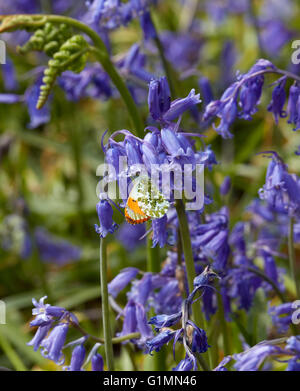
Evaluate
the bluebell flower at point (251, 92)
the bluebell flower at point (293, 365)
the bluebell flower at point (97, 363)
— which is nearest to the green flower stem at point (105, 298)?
the bluebell flower at point (97, 363)

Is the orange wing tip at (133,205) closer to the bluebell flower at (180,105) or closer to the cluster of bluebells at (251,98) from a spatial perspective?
the bluebell flower at (180,105)

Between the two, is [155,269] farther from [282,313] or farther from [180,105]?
[180,105]

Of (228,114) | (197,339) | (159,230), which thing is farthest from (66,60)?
(197,339)

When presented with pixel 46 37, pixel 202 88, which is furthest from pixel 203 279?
pixel 202 88

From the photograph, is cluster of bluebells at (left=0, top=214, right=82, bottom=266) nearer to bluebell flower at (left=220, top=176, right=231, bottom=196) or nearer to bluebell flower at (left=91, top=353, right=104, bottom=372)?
bluebell flower at (left=220, top=176, right=231, bottom=196)

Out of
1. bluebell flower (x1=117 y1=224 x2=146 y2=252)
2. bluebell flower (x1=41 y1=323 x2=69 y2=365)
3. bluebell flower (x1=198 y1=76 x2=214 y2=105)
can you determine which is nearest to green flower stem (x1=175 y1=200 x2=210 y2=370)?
bluebell flower (x1=41 y1=323 x2=69 y2=365)

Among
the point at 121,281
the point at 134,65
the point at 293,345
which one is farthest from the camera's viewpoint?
the point at 134,65
